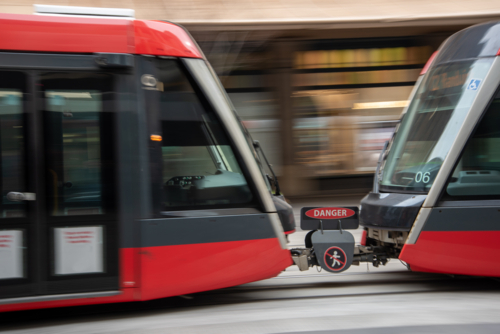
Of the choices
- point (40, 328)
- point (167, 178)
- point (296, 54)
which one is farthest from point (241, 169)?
point (296, 54)

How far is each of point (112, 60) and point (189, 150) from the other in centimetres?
98

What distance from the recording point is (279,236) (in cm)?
427

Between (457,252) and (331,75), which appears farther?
(331,75)

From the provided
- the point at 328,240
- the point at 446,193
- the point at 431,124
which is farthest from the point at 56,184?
the point at 431,124

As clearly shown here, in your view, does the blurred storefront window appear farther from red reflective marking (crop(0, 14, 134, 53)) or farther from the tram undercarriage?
red reflective marking (crop(0, 14, 134, 53))

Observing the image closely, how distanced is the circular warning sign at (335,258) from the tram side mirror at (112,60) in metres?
2.57

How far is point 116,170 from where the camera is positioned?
3.91 m

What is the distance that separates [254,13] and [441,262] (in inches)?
286

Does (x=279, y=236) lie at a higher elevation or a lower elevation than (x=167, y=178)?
lower

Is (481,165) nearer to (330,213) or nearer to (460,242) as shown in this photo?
(460,242)

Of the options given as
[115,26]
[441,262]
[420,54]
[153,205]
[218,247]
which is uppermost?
[420,54]

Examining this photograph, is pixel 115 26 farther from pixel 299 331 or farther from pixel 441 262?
pixel 441 262

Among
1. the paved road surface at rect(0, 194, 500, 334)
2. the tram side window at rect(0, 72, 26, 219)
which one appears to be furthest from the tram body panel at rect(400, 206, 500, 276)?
the tram side window at rect(0, 72, 26, 219)

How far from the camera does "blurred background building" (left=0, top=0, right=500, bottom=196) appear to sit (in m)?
10.3
